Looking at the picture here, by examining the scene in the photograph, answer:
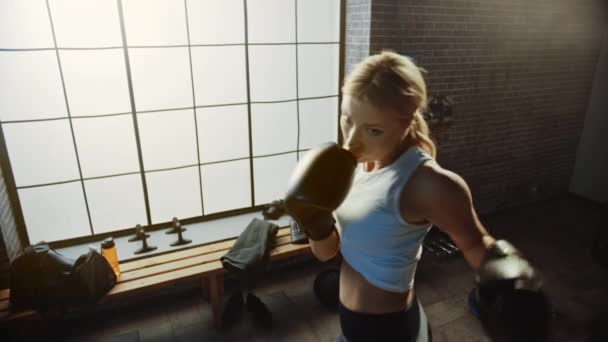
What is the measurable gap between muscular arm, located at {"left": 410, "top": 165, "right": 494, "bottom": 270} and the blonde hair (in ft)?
0.59

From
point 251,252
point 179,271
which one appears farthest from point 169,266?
point 251,252

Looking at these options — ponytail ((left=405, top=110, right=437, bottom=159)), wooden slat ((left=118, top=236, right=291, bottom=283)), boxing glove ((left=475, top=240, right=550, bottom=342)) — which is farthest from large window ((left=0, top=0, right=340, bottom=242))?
boxing glove ((left=475, top=240, right=550, bottom=342))

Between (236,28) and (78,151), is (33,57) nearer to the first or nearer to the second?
(78,151)

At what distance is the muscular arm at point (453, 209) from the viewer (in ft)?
3.62

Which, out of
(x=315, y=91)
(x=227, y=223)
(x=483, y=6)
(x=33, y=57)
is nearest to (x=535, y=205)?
(x=483, y=6)

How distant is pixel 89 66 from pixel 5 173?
0.90 meters

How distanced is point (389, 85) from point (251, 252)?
1921mm

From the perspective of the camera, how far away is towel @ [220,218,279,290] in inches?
104

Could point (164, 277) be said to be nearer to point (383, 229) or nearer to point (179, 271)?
point (179, 271)

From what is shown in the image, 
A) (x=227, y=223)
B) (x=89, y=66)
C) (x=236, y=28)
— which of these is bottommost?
(x=227, y=223)

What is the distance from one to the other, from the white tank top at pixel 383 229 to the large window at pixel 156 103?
204cm

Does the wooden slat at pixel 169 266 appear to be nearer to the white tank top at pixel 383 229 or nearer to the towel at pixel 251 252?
the towel at pixel 251 252

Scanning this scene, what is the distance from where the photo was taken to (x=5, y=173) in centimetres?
263

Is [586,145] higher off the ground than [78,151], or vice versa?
[78,151]
